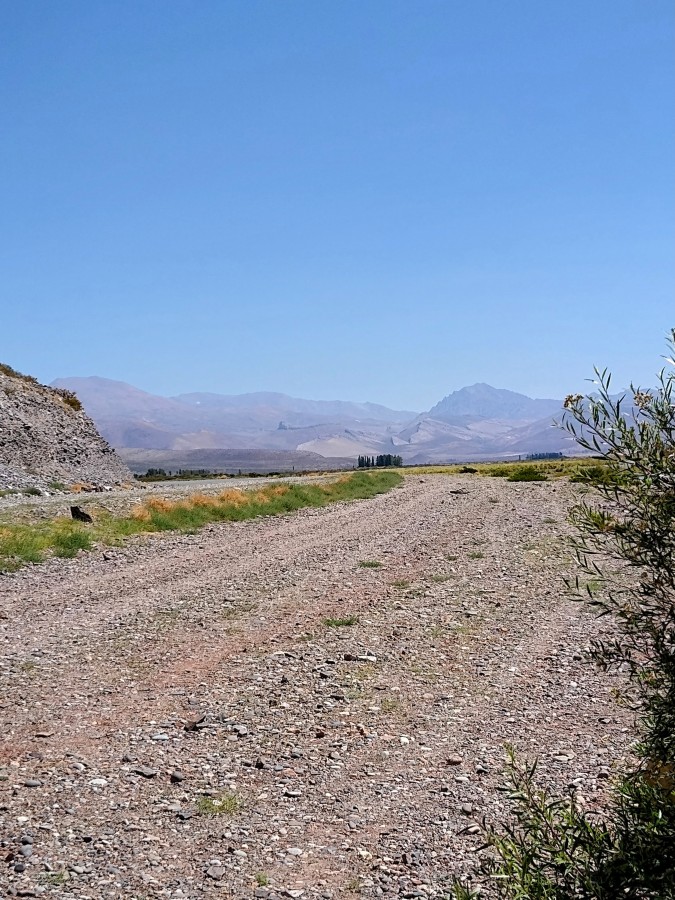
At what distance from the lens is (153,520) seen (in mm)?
25438

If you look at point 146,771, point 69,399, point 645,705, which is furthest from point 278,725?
point 69,399

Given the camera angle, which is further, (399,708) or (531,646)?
(531,646)

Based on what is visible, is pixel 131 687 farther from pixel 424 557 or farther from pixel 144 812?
pixel 424 557

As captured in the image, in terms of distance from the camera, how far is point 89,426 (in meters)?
58.4

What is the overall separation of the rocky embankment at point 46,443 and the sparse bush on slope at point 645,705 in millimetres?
39272

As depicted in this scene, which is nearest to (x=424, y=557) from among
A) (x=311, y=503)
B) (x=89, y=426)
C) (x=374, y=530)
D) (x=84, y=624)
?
(x=374, y=530)

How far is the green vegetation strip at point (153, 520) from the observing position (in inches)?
731

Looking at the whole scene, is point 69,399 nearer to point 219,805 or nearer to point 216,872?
point 219,805

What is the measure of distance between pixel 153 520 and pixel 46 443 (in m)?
27.4

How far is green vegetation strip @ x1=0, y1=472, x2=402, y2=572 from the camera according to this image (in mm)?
18562

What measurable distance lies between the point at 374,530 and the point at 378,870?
818 inches

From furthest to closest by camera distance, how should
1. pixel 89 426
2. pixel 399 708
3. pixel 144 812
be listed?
pixel 89 426
pixel 399 708
pixel 144 812

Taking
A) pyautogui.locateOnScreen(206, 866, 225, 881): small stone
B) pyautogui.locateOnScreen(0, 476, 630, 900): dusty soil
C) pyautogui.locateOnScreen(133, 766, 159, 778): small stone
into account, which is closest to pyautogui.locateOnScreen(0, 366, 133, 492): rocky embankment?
pyautogui.locateOnScreen(0, 476, 630, 900): dusty soil

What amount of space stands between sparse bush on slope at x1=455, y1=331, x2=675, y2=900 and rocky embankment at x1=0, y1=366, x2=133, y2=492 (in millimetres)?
39272
